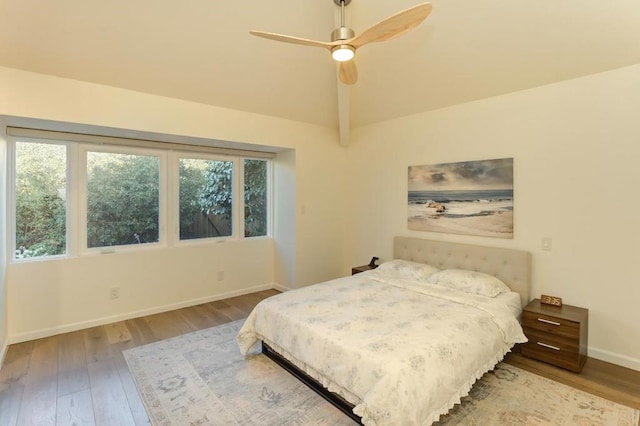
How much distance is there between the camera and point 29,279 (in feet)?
10.9

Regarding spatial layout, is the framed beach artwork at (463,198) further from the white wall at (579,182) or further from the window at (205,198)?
the window at (205,198)

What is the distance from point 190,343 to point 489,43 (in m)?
4.12

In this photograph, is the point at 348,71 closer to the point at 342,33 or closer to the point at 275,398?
the point at 342,33

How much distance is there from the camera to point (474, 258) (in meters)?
3.59

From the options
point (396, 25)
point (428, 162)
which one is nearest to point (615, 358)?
point (428, 162)

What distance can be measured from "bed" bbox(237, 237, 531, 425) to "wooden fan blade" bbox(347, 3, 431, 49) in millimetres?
2024

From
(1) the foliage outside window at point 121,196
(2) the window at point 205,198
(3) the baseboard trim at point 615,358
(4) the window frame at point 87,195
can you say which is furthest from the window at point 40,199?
(3) the baseboard trim at point 615,358

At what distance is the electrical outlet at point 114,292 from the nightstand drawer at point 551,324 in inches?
175

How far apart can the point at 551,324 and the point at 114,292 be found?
4649 millimetres

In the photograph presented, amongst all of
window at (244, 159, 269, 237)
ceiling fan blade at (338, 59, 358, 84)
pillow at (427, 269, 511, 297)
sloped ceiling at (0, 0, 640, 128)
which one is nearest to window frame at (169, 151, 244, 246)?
window at (244, 159, 269, 237)

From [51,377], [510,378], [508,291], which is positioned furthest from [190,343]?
[508,291]

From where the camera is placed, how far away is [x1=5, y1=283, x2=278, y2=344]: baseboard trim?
3287 mm

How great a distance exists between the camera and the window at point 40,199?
10.9 feet

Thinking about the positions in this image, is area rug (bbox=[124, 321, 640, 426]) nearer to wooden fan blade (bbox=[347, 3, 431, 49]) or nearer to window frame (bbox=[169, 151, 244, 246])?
window frame (bbox=[169, 151, 244, 246])
